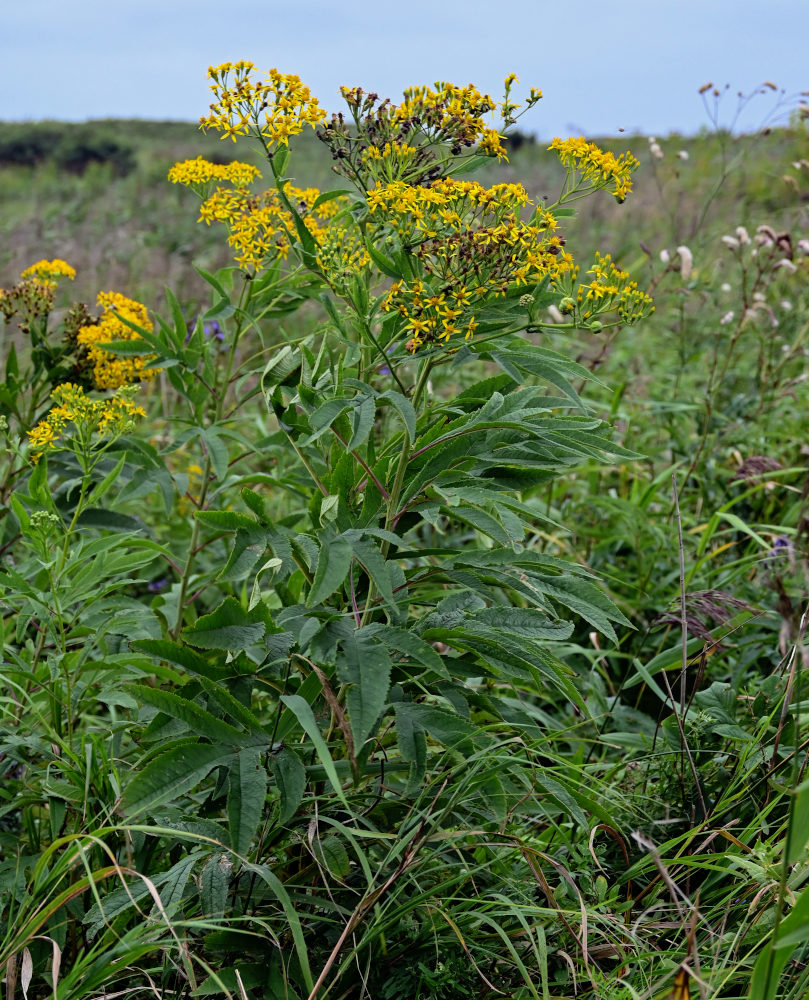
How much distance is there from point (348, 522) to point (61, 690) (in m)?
0.75

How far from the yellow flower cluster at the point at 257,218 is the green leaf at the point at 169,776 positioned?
3.80 ft

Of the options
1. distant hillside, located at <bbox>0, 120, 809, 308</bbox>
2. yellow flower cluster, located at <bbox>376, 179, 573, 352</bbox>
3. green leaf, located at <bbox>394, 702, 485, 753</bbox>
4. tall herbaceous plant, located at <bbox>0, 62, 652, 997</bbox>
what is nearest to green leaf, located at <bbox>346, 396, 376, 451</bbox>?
tall herbaceous plant, located at <bbox>0, 62, 652, 997</bbox>

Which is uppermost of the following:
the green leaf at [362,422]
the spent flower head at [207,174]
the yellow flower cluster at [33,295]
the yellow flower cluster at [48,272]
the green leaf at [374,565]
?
the spent flower head at [207,174]

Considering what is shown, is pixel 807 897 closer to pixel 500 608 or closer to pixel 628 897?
pixel 500 608

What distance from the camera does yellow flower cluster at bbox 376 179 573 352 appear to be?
158cm

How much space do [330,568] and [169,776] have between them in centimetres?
44

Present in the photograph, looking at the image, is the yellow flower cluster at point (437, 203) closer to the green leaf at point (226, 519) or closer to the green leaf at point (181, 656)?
the green leaf at point (226, 519)

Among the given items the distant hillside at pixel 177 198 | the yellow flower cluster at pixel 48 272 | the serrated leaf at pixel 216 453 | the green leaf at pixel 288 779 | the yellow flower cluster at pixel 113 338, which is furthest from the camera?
the distant hillside at pixel 177 198

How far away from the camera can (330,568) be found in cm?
143

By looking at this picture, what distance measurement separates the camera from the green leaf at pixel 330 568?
4.57ft

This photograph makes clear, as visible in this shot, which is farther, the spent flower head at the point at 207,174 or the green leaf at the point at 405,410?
the spent flower head at the point at 207,174

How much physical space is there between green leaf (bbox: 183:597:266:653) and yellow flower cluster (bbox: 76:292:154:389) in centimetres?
109

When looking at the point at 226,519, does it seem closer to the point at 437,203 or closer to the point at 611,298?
the point at 437,203

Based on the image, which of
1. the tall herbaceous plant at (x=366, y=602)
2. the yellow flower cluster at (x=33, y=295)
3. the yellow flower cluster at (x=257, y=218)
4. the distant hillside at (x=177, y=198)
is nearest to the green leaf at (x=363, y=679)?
the tall herbaceous plant at (x=366, y=602)
